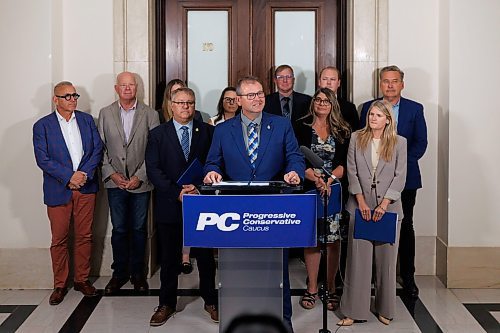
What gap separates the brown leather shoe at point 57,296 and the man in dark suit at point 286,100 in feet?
7.28

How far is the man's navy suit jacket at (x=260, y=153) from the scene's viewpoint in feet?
14.4

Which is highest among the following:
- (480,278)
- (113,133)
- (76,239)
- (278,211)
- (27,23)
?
(27,23)

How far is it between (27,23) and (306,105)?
243 centimetres

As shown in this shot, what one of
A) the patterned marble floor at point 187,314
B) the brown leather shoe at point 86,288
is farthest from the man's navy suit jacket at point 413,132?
the brown leather shoe at point 86,288

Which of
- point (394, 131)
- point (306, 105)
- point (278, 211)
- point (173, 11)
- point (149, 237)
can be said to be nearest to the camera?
point (278, 211)

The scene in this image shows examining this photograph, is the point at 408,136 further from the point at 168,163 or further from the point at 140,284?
the point at 140,284

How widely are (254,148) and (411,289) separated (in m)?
2.11

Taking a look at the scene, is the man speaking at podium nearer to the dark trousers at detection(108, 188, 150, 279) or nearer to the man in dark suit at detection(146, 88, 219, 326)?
the man in dark suit at detection(146, 88, 219, 326)

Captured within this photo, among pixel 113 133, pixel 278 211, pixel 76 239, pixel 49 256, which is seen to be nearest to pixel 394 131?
pixel 278 211

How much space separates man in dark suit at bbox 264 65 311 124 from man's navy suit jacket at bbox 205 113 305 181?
1.35 meters

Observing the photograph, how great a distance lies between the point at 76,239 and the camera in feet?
19.1

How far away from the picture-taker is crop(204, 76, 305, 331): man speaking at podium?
4383 mm

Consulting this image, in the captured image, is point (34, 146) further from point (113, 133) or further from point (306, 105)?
point (306, 105)

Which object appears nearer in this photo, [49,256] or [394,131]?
[394,131]
